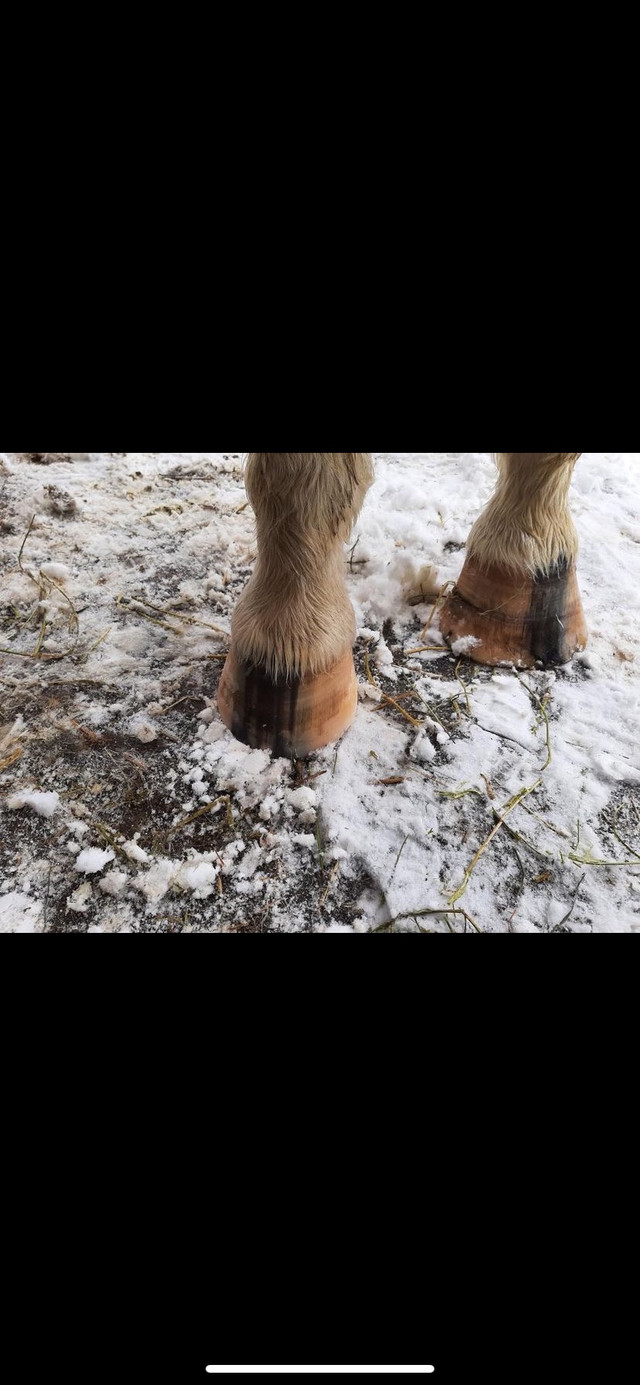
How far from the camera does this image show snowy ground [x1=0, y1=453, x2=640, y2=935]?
45.4 inches

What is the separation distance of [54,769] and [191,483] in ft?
3.94

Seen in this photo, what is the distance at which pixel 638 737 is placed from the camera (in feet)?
4.73

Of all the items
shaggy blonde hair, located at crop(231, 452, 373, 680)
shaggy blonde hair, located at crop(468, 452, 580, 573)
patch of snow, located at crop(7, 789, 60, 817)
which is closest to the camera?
shaggy blonde hair, located at crop(231, 452, 373, 680)

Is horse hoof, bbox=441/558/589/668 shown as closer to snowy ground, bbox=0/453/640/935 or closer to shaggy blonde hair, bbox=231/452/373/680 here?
snowy ground, bbox=0/453/640/935

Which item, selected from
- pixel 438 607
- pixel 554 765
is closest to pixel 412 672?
pixel 438 607

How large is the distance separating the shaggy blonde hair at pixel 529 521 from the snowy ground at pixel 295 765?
8.9 inches

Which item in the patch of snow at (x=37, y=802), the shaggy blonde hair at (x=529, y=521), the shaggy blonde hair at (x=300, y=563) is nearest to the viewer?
the shaggy blonde hair at (x=300, y=563)

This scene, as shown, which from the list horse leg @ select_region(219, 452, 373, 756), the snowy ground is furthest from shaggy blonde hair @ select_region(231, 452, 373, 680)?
the snowy ground

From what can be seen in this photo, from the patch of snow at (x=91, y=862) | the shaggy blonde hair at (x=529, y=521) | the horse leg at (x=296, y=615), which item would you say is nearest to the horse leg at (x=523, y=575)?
the shaggy blonde hair at (x=529, y=521)

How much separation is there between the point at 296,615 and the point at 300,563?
0.09 metres

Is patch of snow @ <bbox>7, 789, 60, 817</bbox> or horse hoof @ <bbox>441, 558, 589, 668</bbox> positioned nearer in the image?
patch of snow @ <bbox>7, 789, 60, 817</bbox>

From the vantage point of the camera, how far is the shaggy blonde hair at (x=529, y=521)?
149cm

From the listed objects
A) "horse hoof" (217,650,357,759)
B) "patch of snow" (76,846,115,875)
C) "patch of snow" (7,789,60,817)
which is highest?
"horse hoof" (217,650,357,759)

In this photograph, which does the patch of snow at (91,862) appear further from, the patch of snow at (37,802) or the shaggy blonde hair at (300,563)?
the shaggy blonde hair at (300,563)
